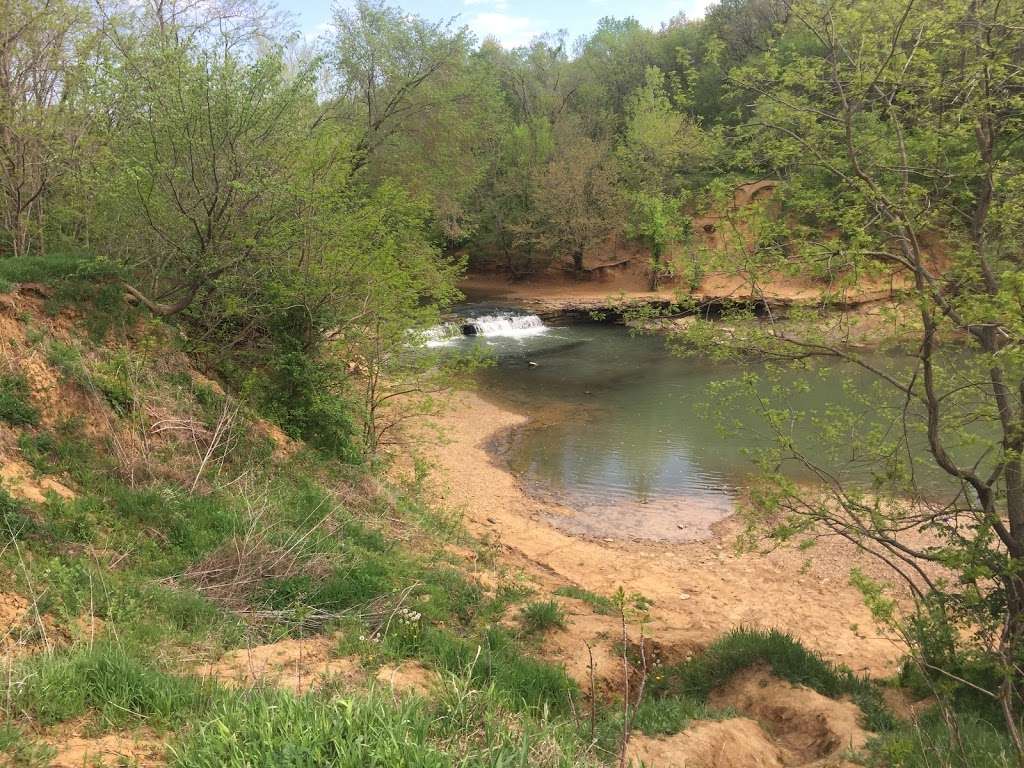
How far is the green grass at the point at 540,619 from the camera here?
668 cm

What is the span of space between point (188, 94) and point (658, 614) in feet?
27.2

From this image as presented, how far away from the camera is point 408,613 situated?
5871 millimetres

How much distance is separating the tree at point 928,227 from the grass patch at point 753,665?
75cm

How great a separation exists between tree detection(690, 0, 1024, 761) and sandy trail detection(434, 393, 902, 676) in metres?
1.61

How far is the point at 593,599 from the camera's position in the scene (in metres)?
8.04

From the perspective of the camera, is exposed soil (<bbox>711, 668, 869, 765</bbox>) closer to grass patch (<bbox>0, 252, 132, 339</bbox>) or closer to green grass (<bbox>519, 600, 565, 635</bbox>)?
green grass (<bbox>519, 600, 565, 635</bbox>)

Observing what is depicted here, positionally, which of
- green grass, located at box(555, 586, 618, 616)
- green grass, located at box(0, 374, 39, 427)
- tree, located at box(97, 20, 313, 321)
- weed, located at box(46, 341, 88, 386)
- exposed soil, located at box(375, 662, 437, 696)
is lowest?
green grass, located at box(555, 586, 618, 616)

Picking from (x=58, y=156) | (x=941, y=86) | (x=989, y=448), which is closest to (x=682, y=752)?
(x=989, y=448)

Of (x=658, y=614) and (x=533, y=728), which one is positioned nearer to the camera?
(x=533, y=728)

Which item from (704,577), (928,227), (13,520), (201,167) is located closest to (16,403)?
(13,520)

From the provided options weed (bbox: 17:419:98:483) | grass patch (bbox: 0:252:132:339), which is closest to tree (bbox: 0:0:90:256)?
grass patch (bbox: 0:252:132:339)

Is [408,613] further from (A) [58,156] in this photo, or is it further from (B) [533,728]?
(A) [58,156]

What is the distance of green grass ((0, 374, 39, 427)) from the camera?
265 inches

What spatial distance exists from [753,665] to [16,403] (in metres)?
7.43
